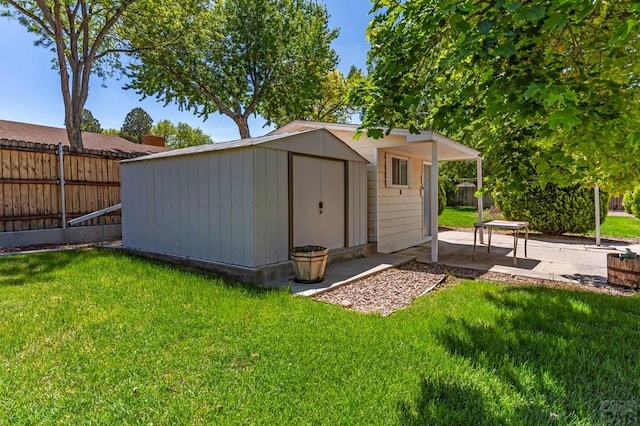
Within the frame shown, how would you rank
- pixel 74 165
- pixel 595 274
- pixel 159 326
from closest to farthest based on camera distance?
pixel 159 326, pixel 595 274, pixel 74 165

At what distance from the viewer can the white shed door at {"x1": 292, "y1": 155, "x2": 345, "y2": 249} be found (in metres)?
5.91

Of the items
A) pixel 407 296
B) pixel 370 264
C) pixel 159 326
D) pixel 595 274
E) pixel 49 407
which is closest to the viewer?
pixel 49 407

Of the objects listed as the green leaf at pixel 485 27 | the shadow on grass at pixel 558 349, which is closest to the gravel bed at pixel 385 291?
the shadow on grass at pixel 558 349

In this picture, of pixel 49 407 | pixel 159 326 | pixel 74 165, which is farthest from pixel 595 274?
pixel 74 165

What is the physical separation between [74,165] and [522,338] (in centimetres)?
1021

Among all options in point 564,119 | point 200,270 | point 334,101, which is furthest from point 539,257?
point 334,101

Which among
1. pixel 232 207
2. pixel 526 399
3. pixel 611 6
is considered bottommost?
pixel 526 399

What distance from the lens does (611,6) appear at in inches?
127

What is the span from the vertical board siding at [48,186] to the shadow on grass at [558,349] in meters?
9.38

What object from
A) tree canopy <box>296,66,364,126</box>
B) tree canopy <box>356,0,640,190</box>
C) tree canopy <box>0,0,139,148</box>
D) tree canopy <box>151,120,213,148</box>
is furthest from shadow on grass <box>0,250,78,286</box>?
tree canopy <box>151,120,213,148</box>

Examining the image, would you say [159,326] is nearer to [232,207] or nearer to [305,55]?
[232,207]

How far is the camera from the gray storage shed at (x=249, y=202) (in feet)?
16.6

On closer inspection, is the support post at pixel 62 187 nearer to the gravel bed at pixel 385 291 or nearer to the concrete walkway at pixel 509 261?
the concrete walkway at pixel 509 261

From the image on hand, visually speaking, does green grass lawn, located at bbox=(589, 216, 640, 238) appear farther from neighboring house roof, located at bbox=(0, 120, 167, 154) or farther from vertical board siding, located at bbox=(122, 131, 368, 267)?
neighboring house roof, located at bbox=(0, 120, 167, 154)
